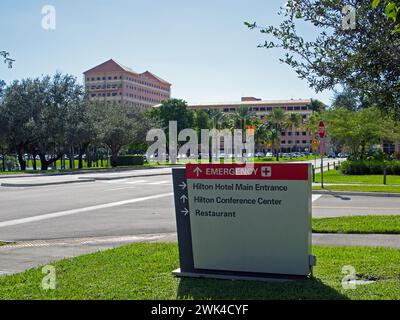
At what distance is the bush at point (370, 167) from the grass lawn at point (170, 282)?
26164 mm

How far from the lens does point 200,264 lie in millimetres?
6773

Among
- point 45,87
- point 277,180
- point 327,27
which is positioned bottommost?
point 277,180

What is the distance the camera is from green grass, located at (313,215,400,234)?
10.5 metres

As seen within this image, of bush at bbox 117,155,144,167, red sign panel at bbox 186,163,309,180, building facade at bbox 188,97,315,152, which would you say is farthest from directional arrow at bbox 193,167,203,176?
building facade at bbox 188,97,315,152

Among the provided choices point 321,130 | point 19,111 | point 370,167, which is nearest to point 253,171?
point 321,130

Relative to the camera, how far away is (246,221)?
21.2ft

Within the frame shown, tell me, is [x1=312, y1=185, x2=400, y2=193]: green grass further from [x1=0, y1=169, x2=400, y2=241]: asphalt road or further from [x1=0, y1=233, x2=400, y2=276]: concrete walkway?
[x1=0, y1=233, x2=400, y2=276]: concrete walkway

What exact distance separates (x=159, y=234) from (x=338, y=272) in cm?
516

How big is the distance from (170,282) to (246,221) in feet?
3.82

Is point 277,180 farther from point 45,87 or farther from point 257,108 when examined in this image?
point 257,108

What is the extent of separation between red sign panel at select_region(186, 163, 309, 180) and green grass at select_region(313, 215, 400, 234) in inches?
186

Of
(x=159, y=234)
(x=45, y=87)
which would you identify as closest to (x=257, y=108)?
(x=45, y=87)

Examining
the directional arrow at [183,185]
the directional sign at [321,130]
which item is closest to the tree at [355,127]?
the directional sign at [321,130]
